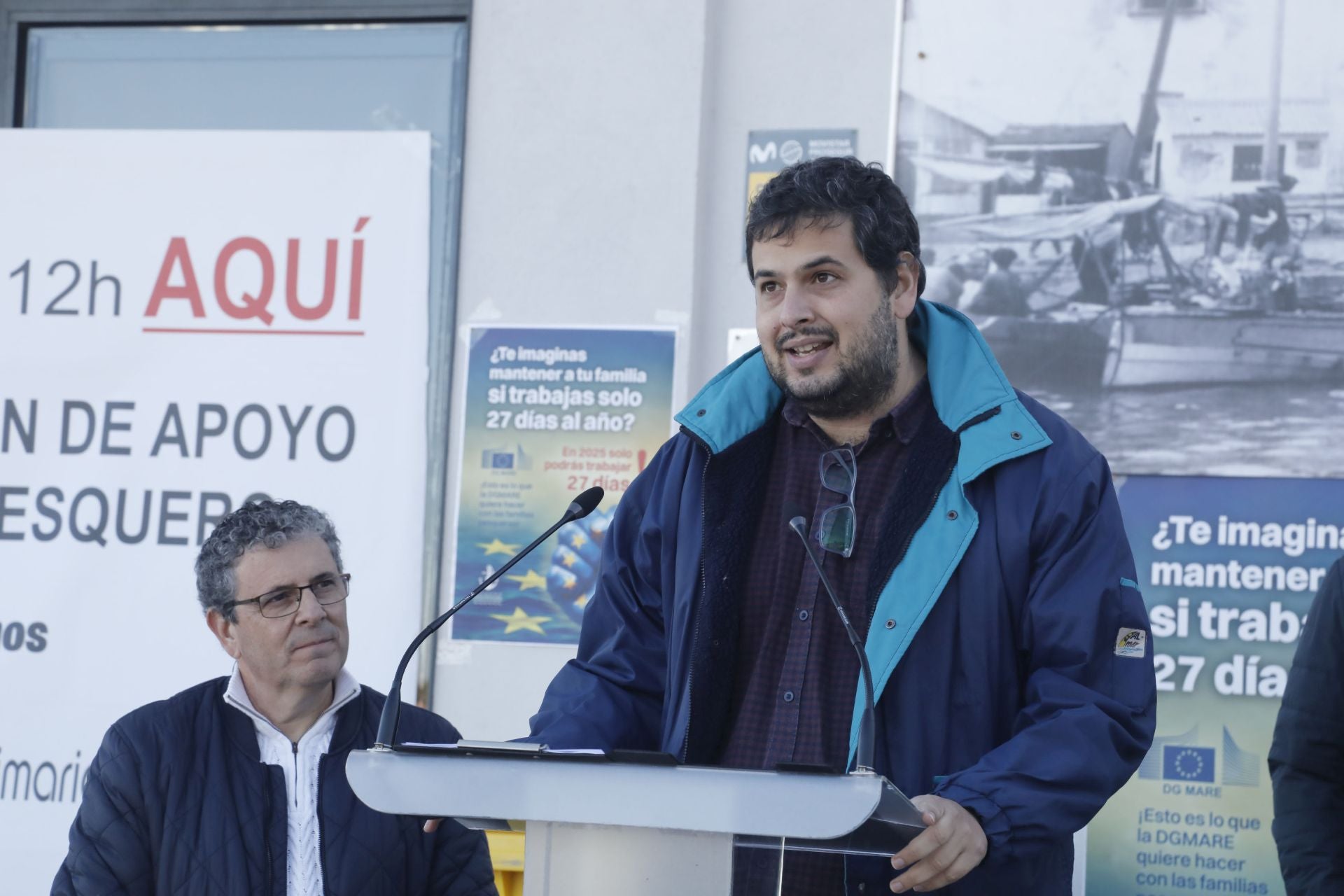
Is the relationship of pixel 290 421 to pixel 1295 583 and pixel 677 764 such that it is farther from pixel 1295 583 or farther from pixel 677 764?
pixel 677 764

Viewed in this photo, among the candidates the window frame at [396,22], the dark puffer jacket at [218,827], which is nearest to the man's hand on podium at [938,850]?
the dark puffer jacket at [218,827]

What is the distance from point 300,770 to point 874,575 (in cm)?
117

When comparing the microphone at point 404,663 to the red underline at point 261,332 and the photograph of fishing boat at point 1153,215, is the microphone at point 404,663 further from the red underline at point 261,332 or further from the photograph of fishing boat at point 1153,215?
the red underline at point 261,332

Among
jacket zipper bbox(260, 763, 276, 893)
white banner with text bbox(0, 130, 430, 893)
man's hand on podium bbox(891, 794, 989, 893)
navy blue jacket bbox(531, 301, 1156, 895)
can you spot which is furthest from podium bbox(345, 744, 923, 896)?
white banner with text bbox(0, 130, 430, 893)

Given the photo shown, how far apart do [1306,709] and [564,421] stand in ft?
6.52

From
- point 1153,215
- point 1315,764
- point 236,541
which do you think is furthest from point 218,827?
point 1153,215

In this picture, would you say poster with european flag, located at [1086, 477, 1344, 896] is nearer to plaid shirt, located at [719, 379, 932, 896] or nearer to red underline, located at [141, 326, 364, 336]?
plaid shirt, located at [719, 379, 932, 896]

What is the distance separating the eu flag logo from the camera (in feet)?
11.6

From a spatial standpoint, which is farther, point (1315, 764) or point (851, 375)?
point (1315, 764)

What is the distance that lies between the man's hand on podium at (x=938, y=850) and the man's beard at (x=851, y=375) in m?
0.65

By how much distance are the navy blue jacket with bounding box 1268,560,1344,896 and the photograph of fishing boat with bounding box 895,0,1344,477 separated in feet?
3.37

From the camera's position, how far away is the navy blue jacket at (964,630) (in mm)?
1867

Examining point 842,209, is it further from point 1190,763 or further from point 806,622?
point 1190,763

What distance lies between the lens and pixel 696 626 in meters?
2.15
